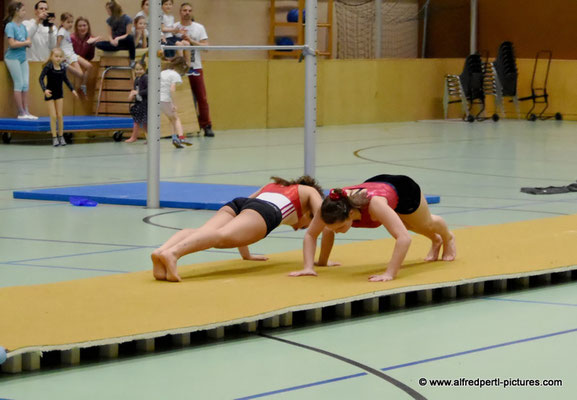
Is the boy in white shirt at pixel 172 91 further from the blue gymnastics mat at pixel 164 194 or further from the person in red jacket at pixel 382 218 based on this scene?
the person in red jacket at pixel 382 218

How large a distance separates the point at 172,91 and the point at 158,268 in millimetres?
10327

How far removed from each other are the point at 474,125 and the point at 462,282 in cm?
1666

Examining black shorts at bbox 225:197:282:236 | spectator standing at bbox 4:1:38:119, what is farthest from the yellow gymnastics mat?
spectator standing at bbox 4:1:38:119

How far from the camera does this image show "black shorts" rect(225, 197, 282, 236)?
6426mm

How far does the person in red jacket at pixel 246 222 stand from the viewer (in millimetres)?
6039

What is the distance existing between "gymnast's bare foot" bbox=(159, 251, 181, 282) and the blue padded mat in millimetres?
11103

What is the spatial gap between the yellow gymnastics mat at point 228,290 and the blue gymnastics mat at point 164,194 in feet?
8.92

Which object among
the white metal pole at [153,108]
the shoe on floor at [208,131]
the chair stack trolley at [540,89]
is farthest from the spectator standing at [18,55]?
the chair stack trolley at [540,89]

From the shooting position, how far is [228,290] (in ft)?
18.6

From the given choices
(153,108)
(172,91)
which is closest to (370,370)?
(153,108)

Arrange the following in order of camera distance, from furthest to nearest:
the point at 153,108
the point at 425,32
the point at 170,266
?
the point at 425,32 < the point at 153,108 < the point at 170,266

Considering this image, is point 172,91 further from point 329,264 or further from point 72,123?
point 329,264

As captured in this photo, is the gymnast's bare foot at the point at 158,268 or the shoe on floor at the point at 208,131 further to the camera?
the shoe on floor at the point at 208,131

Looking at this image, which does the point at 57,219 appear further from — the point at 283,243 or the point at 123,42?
the point at 123,42
